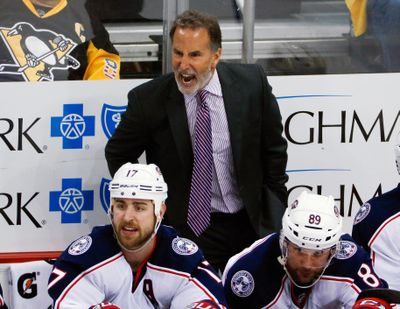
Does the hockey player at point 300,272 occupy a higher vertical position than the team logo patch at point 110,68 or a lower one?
lower

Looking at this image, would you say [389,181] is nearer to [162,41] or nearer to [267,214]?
[267,214]

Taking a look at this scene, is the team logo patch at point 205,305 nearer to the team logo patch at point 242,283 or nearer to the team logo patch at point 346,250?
the team logo patch at point 242,283

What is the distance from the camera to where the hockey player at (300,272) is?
4.20m

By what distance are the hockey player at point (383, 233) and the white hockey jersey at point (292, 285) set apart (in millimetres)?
221

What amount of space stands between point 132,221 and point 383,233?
93cm

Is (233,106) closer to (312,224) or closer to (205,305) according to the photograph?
(312,224)

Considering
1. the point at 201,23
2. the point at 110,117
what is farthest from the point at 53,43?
the point at 201,23

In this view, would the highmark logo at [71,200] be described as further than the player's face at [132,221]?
Yes

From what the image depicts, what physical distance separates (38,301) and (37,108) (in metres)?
0.74

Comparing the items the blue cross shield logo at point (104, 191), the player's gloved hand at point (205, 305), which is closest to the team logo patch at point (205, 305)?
the player's gloved hand at point (205, 305)

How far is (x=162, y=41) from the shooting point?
204 inches

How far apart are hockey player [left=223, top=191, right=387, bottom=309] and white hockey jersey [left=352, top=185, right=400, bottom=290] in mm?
211

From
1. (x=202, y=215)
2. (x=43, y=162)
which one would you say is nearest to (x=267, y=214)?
(x=202, y=215)

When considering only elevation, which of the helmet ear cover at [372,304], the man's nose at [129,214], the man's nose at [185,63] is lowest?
the helmet ear cover at [372,304]
